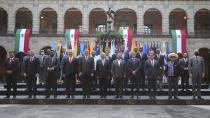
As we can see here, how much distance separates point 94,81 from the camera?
44.4 ft

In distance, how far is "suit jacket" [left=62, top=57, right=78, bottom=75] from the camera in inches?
415

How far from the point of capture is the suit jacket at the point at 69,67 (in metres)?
10.5

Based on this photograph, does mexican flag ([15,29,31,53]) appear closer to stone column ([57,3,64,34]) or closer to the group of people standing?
stone column ([57,3,64,34])

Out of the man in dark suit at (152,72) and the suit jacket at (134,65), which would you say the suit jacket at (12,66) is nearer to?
the suit jacket at (134,65)

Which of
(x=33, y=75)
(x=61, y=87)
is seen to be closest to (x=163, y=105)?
(x=33, y=75)

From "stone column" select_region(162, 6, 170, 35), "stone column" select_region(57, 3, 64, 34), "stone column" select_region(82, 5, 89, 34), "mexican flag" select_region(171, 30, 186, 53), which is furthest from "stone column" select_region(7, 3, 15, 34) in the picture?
"mexican flag" select_region(171, 30, 186, 53)

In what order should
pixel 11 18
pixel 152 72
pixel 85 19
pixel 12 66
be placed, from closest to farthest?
1. pixel 152 72
2. pixel 12 66
3. pixel 11 18
4. pixel 85 19

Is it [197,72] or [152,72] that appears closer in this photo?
[197,72]

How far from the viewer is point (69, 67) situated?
10555 millimetres

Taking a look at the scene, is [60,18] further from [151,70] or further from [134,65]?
[151,70]

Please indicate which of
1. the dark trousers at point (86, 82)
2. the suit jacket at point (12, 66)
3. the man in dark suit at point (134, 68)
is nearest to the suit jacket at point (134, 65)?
the man in dark suit at point (134, 68)

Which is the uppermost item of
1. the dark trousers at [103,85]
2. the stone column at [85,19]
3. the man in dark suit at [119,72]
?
the stone column at [85,19]

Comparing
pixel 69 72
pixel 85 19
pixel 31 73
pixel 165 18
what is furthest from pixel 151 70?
pixel 165 18

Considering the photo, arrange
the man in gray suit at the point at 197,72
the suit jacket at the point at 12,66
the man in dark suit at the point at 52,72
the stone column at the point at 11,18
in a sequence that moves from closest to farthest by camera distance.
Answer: the man in gray suit at the point at 197,72, the man in dark suit at the point at 52,72, the suit jacket at the point at 12,66, the stone column at the point at 11,18
